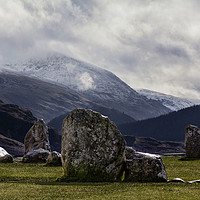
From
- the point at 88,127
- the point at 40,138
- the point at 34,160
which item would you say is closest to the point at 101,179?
the point at 88,127

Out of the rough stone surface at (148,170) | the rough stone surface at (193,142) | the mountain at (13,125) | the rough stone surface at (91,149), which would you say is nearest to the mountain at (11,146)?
the mountain at (13,125)

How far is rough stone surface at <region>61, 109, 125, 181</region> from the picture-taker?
899 inches

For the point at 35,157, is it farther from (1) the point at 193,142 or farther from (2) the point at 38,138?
(1) the point at 193,142

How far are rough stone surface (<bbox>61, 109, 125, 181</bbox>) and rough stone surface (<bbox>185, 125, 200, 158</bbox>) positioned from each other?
30728 millimetres

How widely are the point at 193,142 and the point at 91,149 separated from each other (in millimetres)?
32583

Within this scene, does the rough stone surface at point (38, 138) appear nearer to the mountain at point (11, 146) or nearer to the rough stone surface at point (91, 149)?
the rough stone surface at point (91, 149)

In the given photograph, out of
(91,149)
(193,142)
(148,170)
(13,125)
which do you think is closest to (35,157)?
(91,149)

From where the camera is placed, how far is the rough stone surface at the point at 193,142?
51.1m

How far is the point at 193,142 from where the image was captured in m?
51.3

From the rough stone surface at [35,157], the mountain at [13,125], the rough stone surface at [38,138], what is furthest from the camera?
the mountain at [13,125]

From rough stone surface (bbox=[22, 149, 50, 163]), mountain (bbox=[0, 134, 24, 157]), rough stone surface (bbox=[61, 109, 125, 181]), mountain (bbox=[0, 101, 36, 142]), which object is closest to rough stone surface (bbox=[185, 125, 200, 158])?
rough stone surface (bbox=[22, 149, 50, 163])

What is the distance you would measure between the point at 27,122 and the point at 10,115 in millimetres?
11112

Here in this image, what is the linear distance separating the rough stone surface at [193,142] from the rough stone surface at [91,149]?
101 feet

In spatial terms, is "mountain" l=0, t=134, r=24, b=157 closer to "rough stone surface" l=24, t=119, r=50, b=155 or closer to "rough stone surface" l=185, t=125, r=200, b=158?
"rough stone surface" l=24, t=119, r=50, b=155
